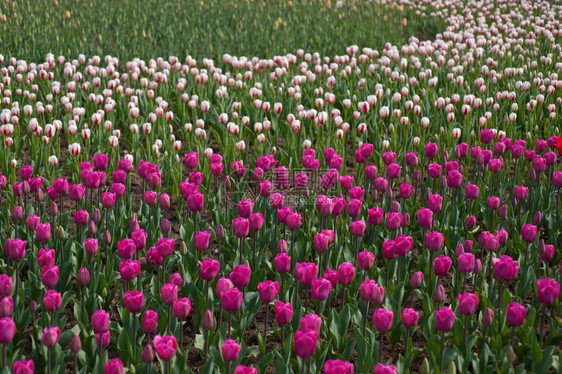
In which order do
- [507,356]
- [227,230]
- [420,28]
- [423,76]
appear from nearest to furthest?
[507,356], [227,230], [423,76], [420,28]

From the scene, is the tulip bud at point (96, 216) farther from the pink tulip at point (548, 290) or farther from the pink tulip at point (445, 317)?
the pink tulip at point (548, 290)

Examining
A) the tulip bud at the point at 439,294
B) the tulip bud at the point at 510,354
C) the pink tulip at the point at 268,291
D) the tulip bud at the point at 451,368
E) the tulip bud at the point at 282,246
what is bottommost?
the tulip bud at the point at 451,368

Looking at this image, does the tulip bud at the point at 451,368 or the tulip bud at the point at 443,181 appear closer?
the tulip bud at the point at 451,368

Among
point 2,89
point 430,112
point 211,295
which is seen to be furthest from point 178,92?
point 211,295

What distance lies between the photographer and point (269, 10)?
1287 centimetres

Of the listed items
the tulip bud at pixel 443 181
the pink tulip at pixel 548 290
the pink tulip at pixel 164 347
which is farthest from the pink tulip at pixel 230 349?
the tulip bud at pixel 443 181

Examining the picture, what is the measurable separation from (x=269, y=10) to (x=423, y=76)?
226 inches

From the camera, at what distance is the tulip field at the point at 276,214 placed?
3145 millimetres

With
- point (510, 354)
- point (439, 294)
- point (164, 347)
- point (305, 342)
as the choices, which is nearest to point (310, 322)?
point (305, 342)

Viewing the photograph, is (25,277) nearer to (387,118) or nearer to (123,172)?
(123,172)

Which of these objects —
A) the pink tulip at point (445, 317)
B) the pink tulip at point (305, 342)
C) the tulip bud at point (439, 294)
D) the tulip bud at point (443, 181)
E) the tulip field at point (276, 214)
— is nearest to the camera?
the pink tulip at point (305, 342)

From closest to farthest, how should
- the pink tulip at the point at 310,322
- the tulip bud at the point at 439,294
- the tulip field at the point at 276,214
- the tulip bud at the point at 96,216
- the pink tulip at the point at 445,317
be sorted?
1. the pink tulip at the point at 310,322
2. the pink tulip at the point at 445,317
3. the tulip field at the point at 276,214
4. the tulip bud at the point at 439,294
5. the tulip bud at the point at 96,216

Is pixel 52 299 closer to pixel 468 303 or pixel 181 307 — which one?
pixel 181 307

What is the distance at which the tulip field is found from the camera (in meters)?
3.14
